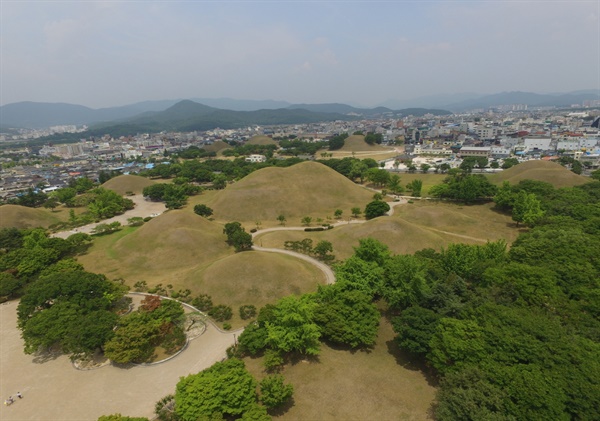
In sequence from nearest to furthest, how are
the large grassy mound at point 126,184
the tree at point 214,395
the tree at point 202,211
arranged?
the tree at point 214,395
the tree at point 202,211
the large grassy mound at point 126,184

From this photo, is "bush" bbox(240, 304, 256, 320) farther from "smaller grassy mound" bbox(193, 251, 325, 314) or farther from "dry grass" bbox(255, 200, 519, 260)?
"dry grass" bbox(255, 200, 519, 260)

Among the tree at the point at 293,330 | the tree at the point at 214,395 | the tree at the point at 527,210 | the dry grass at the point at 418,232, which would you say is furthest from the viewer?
the tree at the point at 527,210

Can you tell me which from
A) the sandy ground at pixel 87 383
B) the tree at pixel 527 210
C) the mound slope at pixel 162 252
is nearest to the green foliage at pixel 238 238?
the mound slope at pixel 162 252

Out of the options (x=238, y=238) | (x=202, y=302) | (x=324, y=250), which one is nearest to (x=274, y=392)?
(x=202, y=302)

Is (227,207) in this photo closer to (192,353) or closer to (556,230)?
(192,353)

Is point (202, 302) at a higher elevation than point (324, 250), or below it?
below

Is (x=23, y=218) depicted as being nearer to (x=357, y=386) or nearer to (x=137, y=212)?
(x=137, y=212)

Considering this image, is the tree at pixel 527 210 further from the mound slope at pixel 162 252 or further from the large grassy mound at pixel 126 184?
the large grassy mound at pixel 126 184
